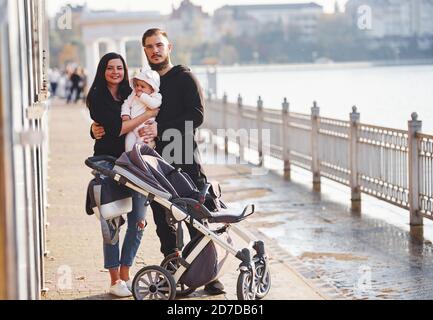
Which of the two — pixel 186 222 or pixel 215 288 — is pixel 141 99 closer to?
pixel 186 222

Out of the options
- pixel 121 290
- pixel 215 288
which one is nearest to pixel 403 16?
pixel 215 288

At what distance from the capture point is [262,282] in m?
7.21

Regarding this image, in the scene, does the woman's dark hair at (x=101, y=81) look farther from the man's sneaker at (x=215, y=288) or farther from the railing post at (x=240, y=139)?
the railing post at (x=240, y=139)

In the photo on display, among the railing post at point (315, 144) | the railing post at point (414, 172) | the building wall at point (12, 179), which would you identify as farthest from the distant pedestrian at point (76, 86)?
the building wall at point (12, 179)

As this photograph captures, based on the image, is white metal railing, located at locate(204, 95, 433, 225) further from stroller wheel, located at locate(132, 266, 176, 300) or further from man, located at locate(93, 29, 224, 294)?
stroller wheel, located at locate(132, 266, 176, 300)

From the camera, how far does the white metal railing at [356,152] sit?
35.3 feet

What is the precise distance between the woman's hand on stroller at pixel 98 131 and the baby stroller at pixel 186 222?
31 centimetres

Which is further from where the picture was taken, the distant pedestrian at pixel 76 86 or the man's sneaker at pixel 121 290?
the distant pedestrian at pixel 76 86

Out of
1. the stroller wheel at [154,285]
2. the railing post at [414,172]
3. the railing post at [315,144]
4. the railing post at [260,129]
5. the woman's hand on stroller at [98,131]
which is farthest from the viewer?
the railing post at [260,129]

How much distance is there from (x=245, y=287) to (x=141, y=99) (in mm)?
1487

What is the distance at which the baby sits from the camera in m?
7.04

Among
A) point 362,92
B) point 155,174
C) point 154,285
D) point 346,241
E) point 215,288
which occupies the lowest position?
point 346,241

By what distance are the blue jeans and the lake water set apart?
571 centimetres
